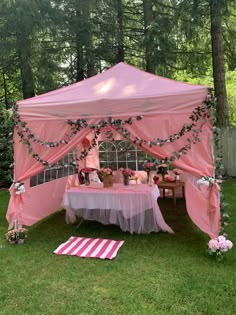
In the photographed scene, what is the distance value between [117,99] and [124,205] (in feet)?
5.32

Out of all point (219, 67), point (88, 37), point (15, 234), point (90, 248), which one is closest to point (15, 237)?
point (15, 234)

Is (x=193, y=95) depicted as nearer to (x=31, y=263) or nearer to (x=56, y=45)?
(x=31, y=263)

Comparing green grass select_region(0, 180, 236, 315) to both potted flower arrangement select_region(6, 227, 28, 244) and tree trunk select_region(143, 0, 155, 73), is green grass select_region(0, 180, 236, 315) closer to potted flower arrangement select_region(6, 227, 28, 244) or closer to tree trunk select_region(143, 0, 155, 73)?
potted flower arrangement select_region(6, 227, 28, 244)

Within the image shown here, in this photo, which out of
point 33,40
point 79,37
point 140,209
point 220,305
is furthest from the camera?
point 79,37

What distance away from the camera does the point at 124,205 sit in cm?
478

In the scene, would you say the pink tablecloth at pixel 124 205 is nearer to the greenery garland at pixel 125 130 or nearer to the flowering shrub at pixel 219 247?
the greenery garland at pixel 125 130

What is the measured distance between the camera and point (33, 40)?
861 cm

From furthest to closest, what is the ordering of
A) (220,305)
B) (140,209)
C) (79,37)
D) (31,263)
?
(79,37)
(140,209)
(31,263)
(220,305)

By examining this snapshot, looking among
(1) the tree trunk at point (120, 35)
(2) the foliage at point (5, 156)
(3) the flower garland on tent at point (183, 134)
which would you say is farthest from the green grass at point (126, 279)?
(1) the tree trunk at point (120, 35)

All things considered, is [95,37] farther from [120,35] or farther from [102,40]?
[120,35]

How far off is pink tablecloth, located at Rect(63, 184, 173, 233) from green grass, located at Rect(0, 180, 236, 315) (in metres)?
0.18

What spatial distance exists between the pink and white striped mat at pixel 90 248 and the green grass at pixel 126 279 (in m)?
0.11

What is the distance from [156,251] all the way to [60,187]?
268 cm

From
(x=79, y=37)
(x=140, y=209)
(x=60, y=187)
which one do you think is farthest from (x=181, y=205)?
(x=79, y=37)
